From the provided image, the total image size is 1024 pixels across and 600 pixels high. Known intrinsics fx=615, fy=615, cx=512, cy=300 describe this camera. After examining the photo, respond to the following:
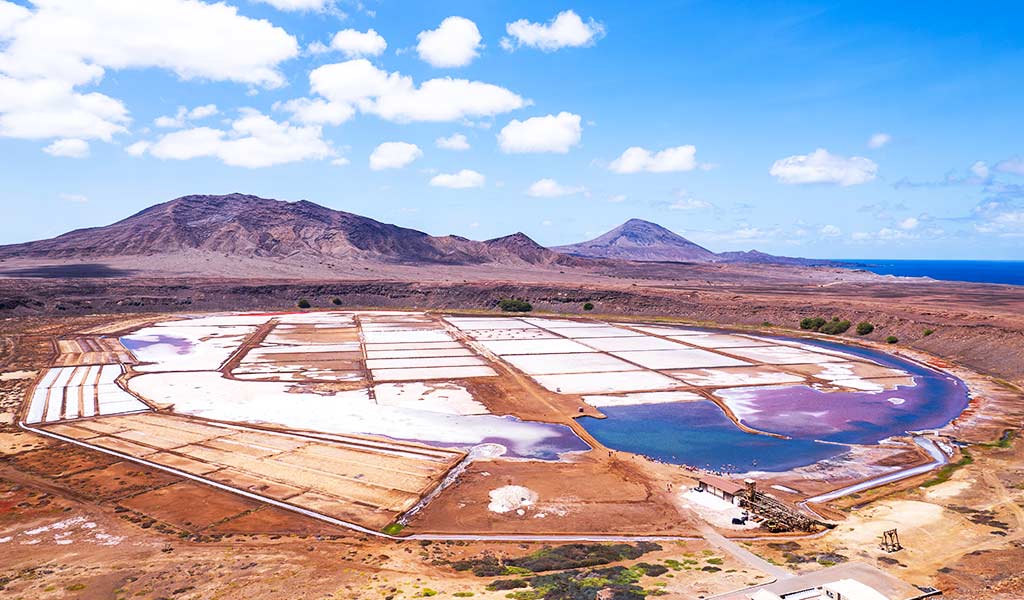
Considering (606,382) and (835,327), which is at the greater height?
(835,327)

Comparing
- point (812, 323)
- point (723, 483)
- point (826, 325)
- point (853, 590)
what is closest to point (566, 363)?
point (723, 483)

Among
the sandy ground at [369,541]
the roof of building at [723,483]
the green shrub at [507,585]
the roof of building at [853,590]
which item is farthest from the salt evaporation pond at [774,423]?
the green shrub at [507,585]

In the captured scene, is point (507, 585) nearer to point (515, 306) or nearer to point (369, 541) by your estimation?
point (369, 541)

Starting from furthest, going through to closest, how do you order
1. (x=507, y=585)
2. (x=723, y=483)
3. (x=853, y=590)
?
1. (x=723, y=483)
2. (x=507, y=585)
3. (x=853, y=590)

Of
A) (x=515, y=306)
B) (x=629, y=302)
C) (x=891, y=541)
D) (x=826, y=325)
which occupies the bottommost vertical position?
(x=891, y=541)

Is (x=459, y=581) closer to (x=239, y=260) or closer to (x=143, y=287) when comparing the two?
(x=143, y=287)

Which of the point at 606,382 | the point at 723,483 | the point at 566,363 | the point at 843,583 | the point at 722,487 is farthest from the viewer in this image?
the point at 566,363

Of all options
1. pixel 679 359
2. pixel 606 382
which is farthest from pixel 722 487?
pixel 679 359

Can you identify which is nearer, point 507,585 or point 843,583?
point 843,583
